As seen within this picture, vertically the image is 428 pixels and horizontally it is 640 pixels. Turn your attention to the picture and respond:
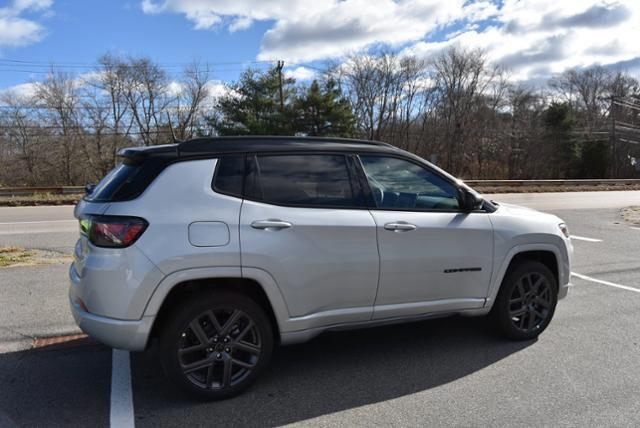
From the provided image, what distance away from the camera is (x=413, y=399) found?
326 centimetres

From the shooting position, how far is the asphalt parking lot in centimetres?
303

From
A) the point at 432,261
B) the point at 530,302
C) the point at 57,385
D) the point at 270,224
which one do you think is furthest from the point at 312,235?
the point at 530,302

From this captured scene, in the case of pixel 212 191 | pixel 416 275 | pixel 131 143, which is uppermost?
pixel 131 143

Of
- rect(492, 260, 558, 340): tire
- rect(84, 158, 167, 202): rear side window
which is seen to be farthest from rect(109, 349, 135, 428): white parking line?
rect(492, 260, 558, 340): tire

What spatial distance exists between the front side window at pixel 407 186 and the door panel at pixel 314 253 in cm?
37

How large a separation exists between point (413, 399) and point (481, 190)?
88.4 feet

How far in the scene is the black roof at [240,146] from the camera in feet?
10.6

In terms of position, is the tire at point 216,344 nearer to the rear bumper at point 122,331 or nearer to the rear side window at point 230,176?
the rear bumper at point 122,331

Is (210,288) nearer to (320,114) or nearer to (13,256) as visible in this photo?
(13,256)

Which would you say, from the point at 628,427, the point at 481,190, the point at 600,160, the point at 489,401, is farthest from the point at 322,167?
the point at 600,160

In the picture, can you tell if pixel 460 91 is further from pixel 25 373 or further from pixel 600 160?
pixel 25 373

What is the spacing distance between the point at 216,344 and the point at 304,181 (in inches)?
51.1

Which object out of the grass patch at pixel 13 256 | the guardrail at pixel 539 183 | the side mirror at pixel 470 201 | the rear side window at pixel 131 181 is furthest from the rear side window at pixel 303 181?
the guardrail at pixel 539 183

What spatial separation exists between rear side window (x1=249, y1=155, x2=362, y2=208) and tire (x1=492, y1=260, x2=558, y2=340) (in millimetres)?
1678
